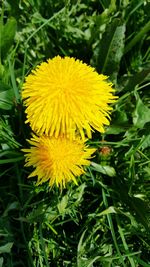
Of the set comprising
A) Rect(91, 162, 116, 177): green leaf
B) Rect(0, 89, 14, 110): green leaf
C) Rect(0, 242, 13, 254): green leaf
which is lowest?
Rect(0, 242, 13, 254): green leaf

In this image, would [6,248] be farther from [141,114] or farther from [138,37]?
[138,37]

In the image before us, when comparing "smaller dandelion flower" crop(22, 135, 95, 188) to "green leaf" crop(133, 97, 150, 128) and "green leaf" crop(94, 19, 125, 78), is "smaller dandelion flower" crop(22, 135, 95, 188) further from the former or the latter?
"green leaf" crop(94, 19, 125, 78)

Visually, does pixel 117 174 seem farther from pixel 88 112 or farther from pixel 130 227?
pixel 88 112

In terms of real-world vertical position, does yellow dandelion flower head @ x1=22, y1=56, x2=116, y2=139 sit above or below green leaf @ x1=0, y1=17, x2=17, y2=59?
below

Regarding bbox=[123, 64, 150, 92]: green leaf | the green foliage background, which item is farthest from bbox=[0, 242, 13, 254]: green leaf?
bbox=[123, 64, 150, 92]: green leaf

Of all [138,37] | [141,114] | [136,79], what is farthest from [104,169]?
[138,37]

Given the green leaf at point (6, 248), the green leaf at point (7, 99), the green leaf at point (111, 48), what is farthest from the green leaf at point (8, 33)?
the green leaf at point (6, 248)

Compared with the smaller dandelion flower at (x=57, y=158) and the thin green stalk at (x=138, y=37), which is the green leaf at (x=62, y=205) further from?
the thin green stalk at (x=138, y=37)
